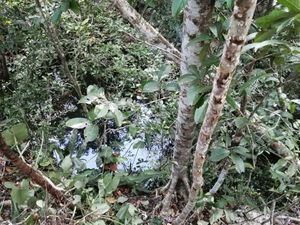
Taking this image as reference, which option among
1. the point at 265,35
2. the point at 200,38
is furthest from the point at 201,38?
the point at 265,35

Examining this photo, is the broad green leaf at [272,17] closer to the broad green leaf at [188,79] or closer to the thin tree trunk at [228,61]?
the thin tree trunk at [228,61]

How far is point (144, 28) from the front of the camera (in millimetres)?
1449

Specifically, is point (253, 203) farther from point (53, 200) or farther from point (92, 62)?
point (92, 62)

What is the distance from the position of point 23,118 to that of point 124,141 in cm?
60

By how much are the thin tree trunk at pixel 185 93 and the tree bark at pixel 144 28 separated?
0.89ft

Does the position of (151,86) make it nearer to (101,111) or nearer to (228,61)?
(101,111)

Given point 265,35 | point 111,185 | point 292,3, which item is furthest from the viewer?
point 111,185

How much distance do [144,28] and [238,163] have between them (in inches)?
26.1

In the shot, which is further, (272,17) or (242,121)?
(242,121)

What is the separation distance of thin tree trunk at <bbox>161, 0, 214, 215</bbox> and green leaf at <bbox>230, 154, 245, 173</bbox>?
0.19m

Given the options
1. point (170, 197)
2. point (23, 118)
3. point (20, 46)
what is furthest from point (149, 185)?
point (20, 46)

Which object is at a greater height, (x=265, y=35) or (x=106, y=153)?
(x=265, y=35)

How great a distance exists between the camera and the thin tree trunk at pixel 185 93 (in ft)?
3.47

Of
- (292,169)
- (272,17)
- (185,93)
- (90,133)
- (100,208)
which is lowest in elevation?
(100,208)
